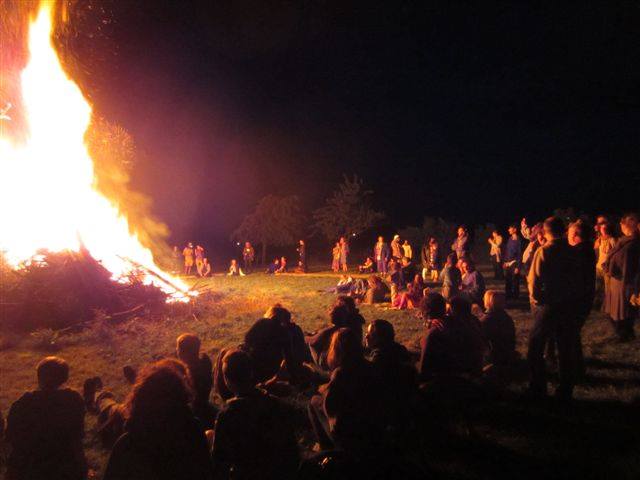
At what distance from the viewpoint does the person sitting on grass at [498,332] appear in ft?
20.6

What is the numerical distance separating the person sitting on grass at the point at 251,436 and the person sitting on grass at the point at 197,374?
197 cm

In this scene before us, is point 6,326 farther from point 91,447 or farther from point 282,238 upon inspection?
point 282,238

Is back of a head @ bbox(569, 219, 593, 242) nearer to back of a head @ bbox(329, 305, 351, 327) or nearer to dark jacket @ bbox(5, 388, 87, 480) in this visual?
back of a head @ bbox(329, 305, 351, 327)

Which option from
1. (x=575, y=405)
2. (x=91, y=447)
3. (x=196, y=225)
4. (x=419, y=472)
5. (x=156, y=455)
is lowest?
(x=91, y=447)

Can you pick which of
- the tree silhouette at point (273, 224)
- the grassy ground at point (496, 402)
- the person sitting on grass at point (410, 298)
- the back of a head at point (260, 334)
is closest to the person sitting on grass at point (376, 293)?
the grassy ground at point (496, 402)

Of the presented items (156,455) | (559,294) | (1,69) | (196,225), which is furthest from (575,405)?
(196,225)

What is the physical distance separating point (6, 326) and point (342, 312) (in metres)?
9.58

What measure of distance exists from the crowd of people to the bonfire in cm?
743

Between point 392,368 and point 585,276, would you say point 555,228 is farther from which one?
point 392,368

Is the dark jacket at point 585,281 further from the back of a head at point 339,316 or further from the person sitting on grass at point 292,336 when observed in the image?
the person sitting on grass at point 292,336

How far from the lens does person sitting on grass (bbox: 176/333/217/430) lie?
5.06 meters

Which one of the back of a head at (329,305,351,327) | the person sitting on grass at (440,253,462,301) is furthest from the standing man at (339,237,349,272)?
the back of a head at (329,305,351,327)

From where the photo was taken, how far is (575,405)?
5277 mm

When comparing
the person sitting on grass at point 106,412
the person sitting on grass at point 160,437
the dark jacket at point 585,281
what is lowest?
the person sitting on grass at point 106,412
